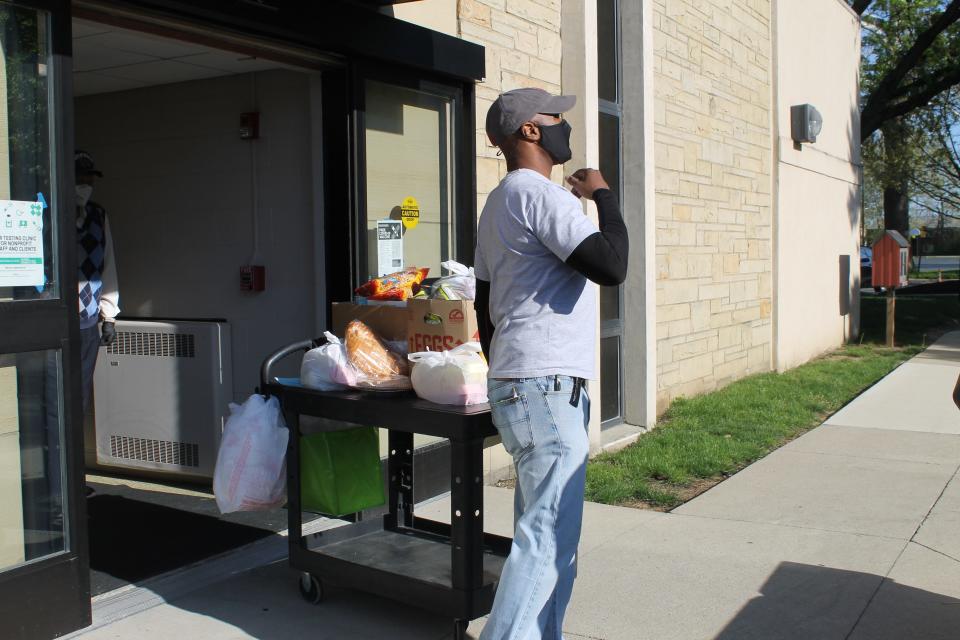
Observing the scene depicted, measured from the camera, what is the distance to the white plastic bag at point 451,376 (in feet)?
12.0

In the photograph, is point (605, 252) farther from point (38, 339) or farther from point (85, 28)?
point (85, 28)

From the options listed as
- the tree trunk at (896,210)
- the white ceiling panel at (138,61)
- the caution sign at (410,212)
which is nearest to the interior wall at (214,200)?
the white ceiling panel at (138,61)

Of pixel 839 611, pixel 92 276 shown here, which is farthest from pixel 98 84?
pixel 839 611

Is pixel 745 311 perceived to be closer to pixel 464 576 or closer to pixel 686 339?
pixel 686 339

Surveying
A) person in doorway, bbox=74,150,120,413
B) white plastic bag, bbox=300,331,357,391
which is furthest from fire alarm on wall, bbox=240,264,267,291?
white plastic bag, bbox=300,331,357,391

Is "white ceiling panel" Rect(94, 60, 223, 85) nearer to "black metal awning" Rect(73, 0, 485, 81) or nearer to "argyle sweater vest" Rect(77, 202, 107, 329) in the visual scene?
"argyle sweater vest" Rect(77, 202, 107, 329)

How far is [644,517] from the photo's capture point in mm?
5691

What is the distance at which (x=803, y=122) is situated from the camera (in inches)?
465

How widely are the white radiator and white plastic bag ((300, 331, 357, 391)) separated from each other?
6.87 ft

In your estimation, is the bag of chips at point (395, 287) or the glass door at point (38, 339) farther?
the bag of chips at point (395, 287)

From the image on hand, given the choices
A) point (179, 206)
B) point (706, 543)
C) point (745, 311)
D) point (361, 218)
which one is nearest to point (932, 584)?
point (706, 543)

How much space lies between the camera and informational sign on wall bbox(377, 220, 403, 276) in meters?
5.70

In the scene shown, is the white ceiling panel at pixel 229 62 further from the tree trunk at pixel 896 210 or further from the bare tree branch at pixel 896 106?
the tree trunk at pixel 896 210

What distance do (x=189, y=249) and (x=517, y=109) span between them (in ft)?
12.3
